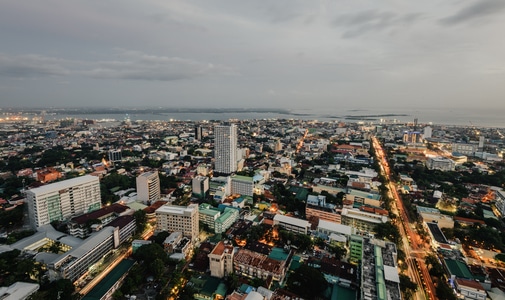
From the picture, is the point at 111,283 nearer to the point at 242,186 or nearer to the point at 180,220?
the point at 180,220

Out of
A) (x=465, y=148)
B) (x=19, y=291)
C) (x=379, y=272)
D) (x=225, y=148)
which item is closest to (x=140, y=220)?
(x=19, y=291)

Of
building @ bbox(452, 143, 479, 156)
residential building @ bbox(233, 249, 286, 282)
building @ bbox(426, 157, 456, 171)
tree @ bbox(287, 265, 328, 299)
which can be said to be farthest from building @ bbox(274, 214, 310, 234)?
building @ bbox(452, 143, 479, 156)

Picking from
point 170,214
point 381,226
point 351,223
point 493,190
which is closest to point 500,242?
point 381,226

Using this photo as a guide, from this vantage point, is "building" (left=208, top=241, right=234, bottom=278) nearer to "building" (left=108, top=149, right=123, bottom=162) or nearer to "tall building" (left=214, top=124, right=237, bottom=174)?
"tall building" (left=214, top=124, right=237, bottom=174)

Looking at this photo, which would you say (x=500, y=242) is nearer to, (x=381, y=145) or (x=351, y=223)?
(x=351, y=223)

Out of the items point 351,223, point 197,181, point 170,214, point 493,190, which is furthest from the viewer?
point 493,190

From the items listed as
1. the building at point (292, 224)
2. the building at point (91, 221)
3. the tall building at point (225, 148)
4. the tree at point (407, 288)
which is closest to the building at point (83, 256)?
the building at point (91, 221)
